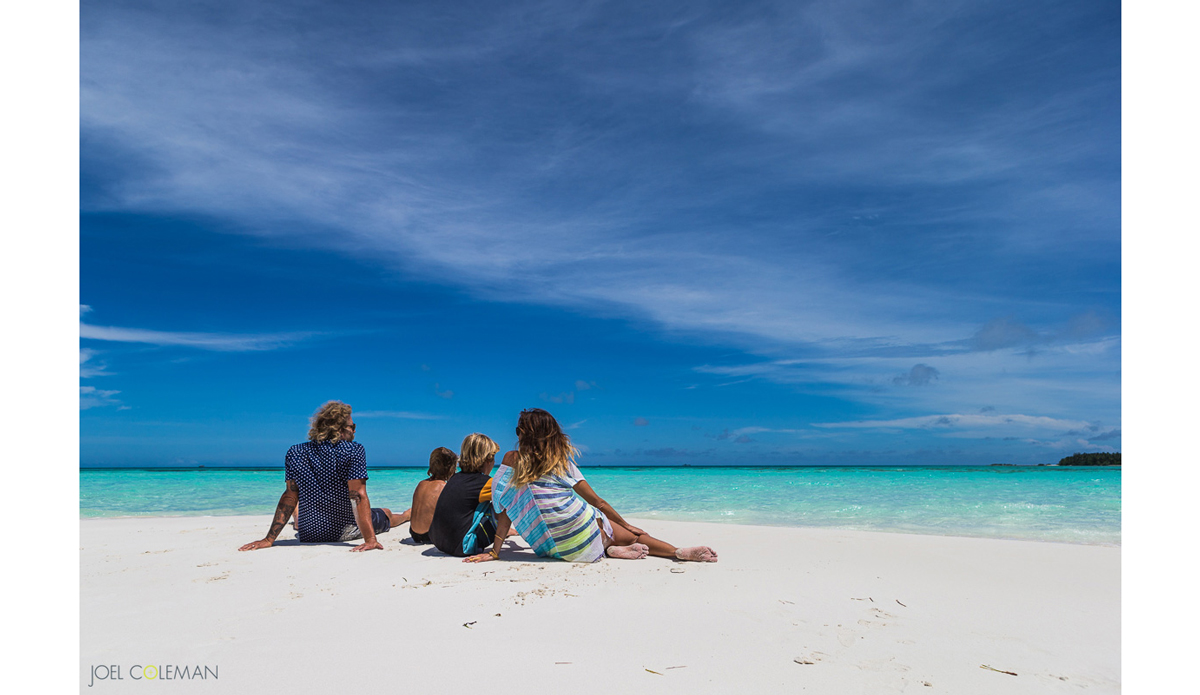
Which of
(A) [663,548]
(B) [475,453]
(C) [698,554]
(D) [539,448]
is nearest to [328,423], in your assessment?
(B) [475,453]

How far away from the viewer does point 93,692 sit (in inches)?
116

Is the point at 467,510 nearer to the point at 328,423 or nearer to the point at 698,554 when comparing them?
the point at 328,423

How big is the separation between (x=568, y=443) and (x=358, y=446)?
2.49 meters

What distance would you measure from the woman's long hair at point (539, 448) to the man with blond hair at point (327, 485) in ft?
6.19

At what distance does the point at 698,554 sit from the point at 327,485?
4196mm

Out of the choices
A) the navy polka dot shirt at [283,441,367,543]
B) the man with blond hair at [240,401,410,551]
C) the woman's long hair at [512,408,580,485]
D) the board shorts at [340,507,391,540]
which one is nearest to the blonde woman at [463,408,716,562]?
the woman's long hair at [512,408,580,485]

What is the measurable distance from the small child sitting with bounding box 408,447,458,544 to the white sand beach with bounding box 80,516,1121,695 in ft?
2.14

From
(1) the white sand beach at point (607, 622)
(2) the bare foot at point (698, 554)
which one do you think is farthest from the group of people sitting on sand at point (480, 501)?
(1) the white sand beach at point (607, 622)

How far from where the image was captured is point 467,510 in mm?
6496

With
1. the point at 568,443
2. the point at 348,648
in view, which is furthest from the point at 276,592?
the point at 568,443

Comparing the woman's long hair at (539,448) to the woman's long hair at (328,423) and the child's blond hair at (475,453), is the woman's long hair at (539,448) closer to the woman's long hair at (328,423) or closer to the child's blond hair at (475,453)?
the child's blond hair at (475,453)

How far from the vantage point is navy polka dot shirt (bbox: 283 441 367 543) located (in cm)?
674

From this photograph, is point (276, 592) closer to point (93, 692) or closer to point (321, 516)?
point (93, 692)

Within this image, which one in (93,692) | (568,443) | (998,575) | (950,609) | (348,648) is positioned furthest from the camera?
(568,443)
